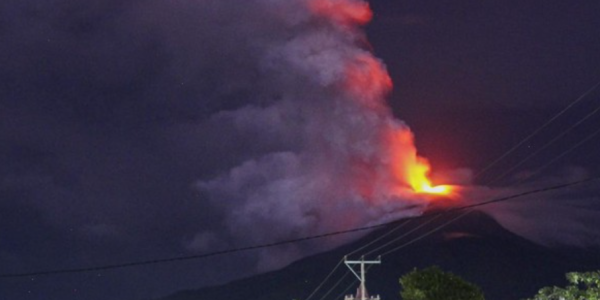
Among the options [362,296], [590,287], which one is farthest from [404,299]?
[362,296]

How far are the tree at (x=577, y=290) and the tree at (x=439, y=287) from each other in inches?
241

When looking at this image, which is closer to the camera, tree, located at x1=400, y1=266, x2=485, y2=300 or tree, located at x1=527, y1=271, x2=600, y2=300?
tree, located at x1=400, y1=266, x2=485, y2=300

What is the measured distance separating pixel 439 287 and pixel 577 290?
1056 centimetres

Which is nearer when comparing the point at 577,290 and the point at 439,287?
the point at 439,287

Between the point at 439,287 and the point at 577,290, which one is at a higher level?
the point at 577,290

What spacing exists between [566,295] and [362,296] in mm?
20532

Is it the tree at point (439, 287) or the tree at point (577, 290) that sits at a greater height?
the tree at point (577, 290)

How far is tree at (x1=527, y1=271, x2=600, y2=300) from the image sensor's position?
51656mm

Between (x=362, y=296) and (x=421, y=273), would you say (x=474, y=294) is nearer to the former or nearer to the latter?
(x=421, y=273)

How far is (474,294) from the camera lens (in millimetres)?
47938

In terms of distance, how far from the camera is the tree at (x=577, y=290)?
51.7 metres

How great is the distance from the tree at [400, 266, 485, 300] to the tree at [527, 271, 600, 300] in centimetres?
612

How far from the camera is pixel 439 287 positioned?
48000mm

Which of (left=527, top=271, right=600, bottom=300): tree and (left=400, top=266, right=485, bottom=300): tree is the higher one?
(left=527, top=271, right=600, bottom=300): tree
